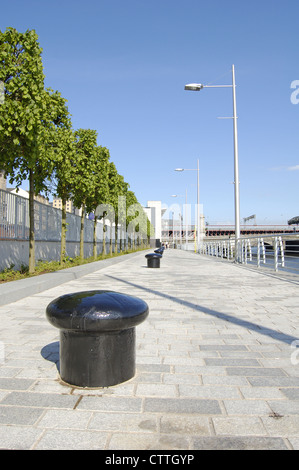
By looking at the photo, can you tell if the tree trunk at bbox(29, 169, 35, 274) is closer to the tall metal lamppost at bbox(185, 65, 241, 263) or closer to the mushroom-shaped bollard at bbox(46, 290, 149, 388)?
the mushroom-shaped bollard at bbox(46, 290, 149, 388)

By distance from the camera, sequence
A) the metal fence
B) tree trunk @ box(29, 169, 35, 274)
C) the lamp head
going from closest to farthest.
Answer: tree trunk @ box(29, 169, 35, 274)
the metal fence
the lamp head

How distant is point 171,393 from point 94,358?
2.39ft

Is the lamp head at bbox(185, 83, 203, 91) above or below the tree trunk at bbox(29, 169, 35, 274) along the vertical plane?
above

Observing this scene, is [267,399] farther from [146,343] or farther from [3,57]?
[3,57]

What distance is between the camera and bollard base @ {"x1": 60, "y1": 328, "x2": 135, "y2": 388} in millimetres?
3131

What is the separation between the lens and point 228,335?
197 inches

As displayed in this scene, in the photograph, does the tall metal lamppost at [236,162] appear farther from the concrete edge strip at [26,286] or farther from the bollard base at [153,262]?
the concrete edge strip at [26,286]

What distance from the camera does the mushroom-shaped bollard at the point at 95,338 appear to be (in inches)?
120

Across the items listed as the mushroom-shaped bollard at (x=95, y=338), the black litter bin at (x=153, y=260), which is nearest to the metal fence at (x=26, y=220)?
the black litter bin at (x=153, y=260)

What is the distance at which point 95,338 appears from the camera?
3123mm

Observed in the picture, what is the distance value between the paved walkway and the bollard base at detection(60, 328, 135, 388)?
3.4 inches

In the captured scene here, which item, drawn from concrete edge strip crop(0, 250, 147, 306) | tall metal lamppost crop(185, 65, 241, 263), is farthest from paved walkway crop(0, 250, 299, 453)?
tall metal lamppost crop(185, 65, 241, 263)

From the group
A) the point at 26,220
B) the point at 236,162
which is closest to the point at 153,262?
the point at 26,220

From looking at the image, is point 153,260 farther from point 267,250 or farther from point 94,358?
point 94,358
